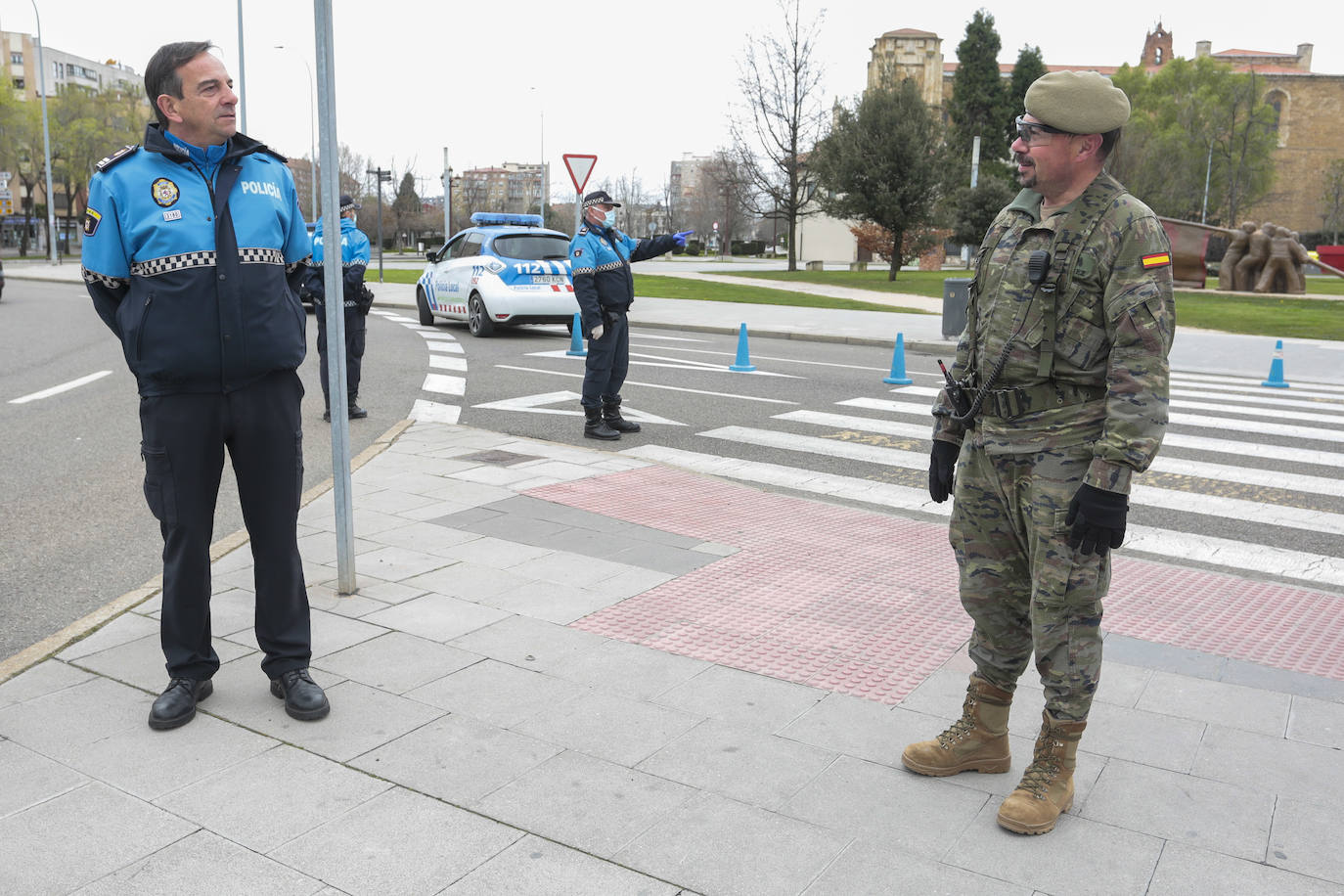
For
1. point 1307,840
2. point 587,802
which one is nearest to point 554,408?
point 587,802

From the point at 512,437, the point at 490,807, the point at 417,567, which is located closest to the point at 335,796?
the point at 490,807

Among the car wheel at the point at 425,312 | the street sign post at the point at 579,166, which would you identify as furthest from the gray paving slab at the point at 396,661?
the car wheel at the point at 425,312

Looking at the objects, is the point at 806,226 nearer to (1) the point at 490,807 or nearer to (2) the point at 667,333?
(2) the point at 667,333

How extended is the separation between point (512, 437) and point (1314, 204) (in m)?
92.2

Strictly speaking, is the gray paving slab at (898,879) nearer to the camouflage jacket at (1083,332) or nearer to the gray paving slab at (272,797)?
the camouflage jacket at (1083,332)

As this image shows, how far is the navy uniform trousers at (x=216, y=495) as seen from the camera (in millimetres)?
3533

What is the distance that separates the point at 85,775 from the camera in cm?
321

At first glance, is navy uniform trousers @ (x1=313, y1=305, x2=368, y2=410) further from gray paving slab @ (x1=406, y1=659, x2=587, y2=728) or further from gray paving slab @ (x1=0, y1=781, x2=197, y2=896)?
gray paving slab @ (x1=0, y1=781, x2=197, y2=896)

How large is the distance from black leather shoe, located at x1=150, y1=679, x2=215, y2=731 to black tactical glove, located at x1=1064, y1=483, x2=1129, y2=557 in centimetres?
274

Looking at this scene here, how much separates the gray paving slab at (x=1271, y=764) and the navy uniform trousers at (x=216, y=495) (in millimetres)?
2961

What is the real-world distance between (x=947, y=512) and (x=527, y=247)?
451 inches

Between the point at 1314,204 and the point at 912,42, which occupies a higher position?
the point at 912,42

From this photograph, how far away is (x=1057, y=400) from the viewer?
3.05 meters

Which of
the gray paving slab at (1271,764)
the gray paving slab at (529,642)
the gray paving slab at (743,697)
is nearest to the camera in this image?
the gray paving slab at (1271,764)
